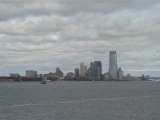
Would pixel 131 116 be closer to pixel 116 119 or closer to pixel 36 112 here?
pixel 116 119

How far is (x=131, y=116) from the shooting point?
285 ft

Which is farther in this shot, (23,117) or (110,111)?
(110,111)

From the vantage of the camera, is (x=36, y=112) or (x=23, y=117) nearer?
(x=23, y=117)

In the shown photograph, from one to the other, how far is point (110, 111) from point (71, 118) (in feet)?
50.8

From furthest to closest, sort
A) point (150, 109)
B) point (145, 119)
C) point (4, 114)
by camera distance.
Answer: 1. point (150, 109)
2. point (4, 114)
3. point (145, 119)

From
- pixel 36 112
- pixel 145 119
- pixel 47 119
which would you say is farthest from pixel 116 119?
pixel 36 112

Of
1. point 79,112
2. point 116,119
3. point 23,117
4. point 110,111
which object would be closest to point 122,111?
point 110,111

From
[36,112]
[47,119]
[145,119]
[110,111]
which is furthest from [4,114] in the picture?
[145,119]

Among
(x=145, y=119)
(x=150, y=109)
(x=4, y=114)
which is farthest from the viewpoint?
(x=150, y=109)

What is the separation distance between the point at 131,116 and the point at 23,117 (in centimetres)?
1905

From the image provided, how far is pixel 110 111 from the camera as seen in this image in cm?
9675

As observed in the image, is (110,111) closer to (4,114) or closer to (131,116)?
(131,116)

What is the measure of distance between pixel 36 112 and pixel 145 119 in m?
23.0

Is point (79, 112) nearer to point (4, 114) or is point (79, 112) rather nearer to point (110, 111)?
point (110, 111)
